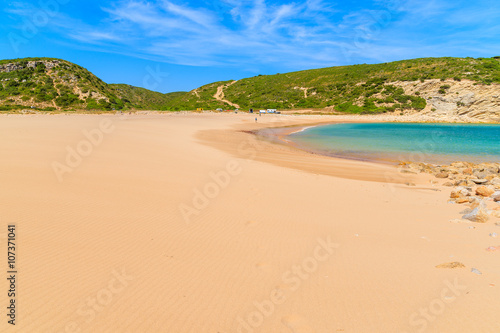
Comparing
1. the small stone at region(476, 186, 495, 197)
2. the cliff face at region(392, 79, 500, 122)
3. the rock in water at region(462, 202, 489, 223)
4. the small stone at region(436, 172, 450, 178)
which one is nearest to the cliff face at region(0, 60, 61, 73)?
the small stone at region(436, 172, 450, 178)

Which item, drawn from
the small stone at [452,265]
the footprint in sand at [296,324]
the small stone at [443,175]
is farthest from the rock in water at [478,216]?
the small stone at [443,175]

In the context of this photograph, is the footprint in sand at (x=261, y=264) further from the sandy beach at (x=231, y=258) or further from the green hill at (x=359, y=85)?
the green hill at (x=359, y=85)

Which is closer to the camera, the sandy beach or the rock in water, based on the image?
the sandy beach

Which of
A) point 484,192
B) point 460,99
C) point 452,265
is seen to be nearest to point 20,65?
point 484,192

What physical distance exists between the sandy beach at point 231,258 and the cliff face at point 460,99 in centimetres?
6452

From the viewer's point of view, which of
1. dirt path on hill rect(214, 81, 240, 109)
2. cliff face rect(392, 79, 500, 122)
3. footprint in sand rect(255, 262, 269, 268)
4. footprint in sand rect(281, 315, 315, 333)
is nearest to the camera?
footprint in sand rect(281, 315, 315, 333)

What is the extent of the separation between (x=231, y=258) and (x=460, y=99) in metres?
72.2

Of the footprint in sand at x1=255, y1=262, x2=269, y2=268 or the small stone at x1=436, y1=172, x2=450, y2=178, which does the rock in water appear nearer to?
the footprint in sand at x1=255, y1=262, x2=269, y2=268

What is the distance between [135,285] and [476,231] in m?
5.83

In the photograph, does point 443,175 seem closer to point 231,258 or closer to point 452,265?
point 452,265

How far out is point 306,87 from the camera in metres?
89.9

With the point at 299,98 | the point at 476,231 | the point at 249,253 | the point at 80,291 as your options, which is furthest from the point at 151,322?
the point at 299,98

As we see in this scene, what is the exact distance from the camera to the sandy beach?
2.69m

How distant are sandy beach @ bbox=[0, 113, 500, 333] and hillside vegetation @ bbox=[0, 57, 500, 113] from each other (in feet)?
195
